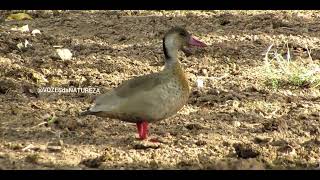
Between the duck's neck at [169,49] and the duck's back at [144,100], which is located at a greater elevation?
the duck's neck at [169,49]

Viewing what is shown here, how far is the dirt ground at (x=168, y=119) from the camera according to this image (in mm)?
5227

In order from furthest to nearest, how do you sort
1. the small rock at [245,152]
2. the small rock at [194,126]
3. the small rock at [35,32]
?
the small rock at [35,32] < the small rock at [194,126] < the small rock at [245,152]

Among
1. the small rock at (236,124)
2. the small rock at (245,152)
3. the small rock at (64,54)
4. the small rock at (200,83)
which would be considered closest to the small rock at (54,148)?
the small rock at (245,152)

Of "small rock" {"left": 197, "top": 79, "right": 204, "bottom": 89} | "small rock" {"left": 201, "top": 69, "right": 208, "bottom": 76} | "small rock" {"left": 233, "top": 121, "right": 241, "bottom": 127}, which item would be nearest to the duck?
"small rock" {"left": 233, "top": 121, "right": 241, "bottom": 127}

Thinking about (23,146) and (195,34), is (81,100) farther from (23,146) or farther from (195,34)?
(195,34)

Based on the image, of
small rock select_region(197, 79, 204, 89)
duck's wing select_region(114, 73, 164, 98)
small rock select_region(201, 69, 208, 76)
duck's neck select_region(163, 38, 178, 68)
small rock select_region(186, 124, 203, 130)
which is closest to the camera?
duck's wing select_region(114, 73, 164, 98)

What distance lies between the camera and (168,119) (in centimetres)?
614

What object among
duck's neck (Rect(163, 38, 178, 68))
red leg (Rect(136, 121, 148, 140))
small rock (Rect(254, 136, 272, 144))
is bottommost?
small rock (Rect(254, 136, 272, 144))

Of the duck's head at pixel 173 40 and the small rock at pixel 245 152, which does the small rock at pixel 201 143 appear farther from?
the duck's head at pixel 173 40

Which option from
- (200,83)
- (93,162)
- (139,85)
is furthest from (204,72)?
(93,162)

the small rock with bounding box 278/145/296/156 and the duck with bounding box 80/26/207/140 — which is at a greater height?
the duck with bounding box 80/26/207/140

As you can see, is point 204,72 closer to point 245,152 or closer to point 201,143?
point 201,143

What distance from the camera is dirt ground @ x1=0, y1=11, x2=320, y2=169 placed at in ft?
17.1

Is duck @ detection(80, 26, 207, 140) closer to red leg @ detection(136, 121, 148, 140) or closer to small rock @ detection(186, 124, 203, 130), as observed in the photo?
Answer: red leg @ detection(136, 121, 148, 140)
